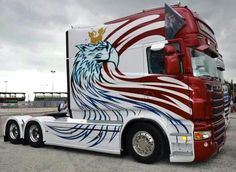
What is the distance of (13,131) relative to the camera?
1144 centimetres

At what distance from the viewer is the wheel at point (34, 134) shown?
10414mm

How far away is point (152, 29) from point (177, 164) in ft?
10.0

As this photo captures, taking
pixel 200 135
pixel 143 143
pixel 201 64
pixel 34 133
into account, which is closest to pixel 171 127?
pixel 200 135

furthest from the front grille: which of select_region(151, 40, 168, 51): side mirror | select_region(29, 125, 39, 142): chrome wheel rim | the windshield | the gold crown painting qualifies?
select_region(29, 125, 39, 142): chrome wheel rim

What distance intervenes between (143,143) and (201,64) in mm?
2162

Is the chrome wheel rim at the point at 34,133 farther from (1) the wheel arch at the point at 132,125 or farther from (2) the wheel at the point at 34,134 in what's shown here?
(1) the wheel arch at the point at 132,125

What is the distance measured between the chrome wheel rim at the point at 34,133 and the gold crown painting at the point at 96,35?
3.31 m

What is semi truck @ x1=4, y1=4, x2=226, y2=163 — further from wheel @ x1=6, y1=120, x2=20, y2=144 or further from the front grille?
wheel @ x1=6, y1=120, x2=20, y2=144

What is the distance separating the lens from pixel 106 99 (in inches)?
343

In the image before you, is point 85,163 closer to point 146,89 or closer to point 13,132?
point 146,89

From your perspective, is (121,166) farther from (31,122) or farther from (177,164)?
(31,122)

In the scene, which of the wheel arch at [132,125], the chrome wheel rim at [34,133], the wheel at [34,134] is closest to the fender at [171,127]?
the wheel arch at [132,125]

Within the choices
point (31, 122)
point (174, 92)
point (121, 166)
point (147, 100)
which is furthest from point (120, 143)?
point (31, 122)

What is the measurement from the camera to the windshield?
24.6 feet
